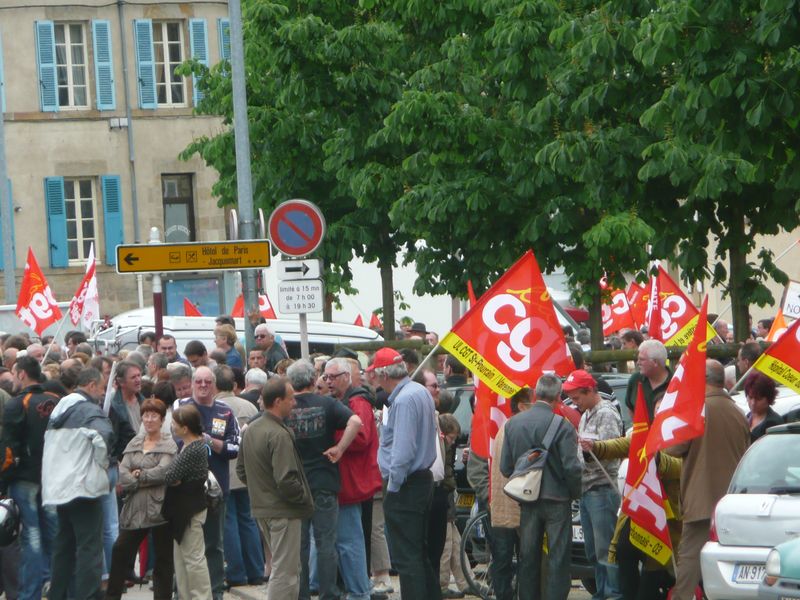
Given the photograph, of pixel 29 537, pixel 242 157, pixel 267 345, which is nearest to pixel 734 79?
pixel 29 537

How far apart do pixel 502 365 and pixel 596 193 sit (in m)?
7.31

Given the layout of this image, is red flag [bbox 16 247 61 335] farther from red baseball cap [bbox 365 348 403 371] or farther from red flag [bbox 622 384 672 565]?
red flag [bbox 622 384 672 565]

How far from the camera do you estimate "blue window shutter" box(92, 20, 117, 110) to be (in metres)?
40.9

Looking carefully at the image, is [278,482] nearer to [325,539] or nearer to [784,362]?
[325,539]

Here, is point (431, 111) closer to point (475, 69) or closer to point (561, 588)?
point (475, 69)

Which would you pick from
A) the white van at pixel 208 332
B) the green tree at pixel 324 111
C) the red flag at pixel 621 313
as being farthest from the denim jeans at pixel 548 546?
the red flag at pixel 621 313

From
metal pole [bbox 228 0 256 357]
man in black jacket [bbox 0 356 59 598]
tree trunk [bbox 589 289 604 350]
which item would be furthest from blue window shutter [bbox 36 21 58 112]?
man in black jacket [bbox 0 356 59 598]

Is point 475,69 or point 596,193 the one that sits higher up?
point 475,69

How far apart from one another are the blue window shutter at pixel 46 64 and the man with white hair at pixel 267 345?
935 inches

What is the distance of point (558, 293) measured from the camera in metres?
43.2

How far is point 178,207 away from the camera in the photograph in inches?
1657

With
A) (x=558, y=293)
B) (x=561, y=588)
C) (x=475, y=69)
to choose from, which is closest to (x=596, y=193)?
(x=475, y=69)

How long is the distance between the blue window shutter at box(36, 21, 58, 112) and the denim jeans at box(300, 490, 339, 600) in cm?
2987

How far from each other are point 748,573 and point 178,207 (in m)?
33.0
